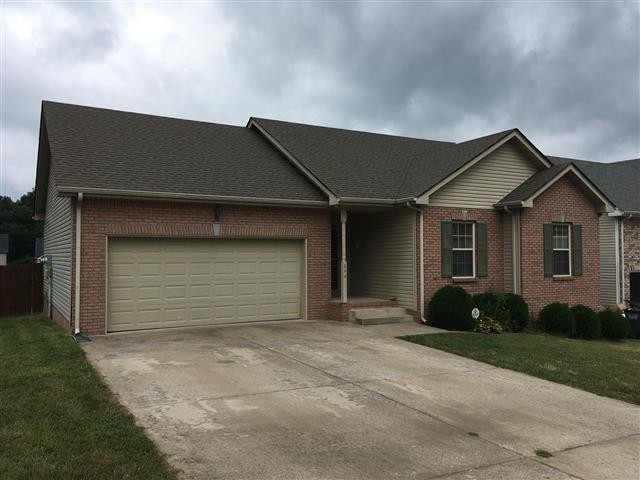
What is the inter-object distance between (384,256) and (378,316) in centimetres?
225

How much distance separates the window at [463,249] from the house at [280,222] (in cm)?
4

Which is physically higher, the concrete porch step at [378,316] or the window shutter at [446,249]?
the window shutter at [446,249]

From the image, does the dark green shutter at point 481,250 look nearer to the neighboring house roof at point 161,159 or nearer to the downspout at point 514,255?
the downspout at point 514,255

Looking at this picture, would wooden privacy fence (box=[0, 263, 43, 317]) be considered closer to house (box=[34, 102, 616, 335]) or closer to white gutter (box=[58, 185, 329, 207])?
house (box=[34, 102, 616, 335])

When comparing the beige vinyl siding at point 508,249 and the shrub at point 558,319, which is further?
the beige vinyl siding at point 508,249

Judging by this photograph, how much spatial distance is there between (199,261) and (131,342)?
2712 millimetres

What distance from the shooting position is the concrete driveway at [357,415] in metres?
4.80

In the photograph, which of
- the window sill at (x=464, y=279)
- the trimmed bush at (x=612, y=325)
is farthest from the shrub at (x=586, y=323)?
the window sill at (x=464, y=279)

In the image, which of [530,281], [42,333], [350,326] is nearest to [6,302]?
[42,333]

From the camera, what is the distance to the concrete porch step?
13.3 m

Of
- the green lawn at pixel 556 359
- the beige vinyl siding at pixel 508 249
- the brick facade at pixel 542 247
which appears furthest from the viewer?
the beige vinyl siding at pixel 508 249

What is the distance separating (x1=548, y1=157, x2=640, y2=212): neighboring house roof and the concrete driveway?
1519 centimetres

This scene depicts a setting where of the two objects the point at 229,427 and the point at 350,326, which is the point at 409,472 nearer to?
the point at 229,427

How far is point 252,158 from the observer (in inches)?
597
